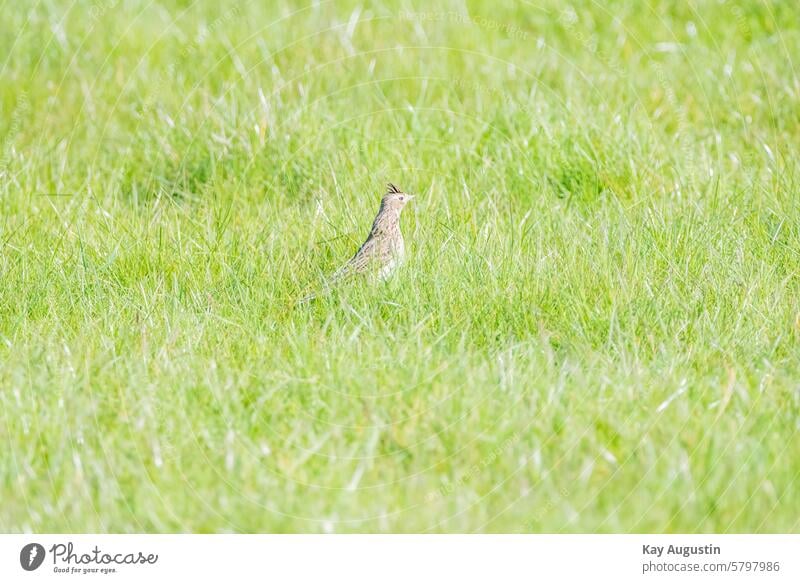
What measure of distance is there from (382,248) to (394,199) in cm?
36

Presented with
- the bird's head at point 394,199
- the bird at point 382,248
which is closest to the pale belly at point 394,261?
the bird at point 382,248

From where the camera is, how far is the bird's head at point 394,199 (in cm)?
514

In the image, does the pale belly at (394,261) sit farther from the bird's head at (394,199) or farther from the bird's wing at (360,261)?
the bird's head at (394,199)

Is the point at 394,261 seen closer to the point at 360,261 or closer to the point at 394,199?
the point at 360,261

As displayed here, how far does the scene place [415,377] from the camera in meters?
3.99

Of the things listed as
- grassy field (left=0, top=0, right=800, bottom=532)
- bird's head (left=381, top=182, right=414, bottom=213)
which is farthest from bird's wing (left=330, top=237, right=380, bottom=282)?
bird's head (left=381, top=182, right=414, bottom=213)

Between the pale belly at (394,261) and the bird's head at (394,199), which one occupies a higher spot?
the bird's head at (394,199)

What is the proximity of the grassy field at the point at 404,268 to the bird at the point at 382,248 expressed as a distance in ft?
0.33

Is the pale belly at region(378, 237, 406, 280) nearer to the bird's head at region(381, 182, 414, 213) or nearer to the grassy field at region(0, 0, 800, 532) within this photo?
the grassy field at region(0, 0, 800, 532)

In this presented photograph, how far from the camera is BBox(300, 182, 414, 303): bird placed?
4.78 metres

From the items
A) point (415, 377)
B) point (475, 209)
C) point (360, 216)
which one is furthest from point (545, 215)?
point (415, 377)

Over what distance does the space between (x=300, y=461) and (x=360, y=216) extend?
191cm
